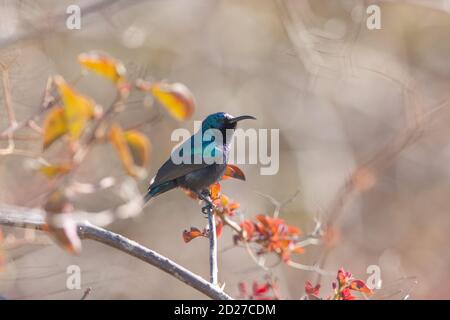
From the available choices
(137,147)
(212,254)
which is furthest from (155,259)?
(137,147)

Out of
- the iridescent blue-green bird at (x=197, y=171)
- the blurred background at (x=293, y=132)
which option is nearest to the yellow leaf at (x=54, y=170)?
the iridescent blue-green bird at (x=197, y=171)

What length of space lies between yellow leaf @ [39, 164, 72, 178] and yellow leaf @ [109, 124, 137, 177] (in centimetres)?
13

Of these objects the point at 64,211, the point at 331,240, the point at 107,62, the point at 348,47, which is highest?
the point at 348,47

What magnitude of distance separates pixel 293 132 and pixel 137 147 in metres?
6.66

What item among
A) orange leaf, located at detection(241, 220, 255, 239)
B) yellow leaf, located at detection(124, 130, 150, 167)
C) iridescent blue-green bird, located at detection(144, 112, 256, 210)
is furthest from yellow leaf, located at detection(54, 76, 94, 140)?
iridescent blue-green bird, located at detection(144, 112, 256, 210)

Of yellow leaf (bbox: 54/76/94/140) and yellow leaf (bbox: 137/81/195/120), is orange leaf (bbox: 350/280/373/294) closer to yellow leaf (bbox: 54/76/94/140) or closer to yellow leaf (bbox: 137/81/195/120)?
yellow leaf (bbox: 137/81/195/120)

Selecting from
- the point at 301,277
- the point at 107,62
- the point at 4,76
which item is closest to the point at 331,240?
the point at 4,76

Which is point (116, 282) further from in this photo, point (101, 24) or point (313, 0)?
point (313, 0)

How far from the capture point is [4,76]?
276 cm

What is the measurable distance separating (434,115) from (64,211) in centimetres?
495

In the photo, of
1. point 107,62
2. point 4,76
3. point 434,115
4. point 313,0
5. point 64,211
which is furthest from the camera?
point 313,0

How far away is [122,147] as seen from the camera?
5.79 feet

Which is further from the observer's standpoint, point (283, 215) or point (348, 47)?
point (283, 215)

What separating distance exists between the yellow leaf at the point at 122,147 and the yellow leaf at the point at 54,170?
134 millimetres
